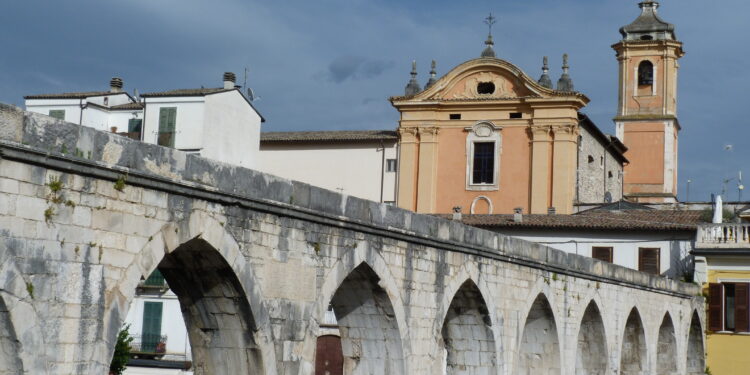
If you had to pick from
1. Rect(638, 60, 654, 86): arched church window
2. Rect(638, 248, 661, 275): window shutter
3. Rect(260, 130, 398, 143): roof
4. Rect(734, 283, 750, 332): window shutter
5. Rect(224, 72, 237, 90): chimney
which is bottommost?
Rect(734, 283, 750, 332): window shutter

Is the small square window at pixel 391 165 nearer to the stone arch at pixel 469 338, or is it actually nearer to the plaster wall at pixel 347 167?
the plaster wall at pixel 347 167

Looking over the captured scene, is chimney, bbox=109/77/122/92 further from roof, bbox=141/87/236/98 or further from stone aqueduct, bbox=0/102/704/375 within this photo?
stone aqueduct, bbox=0/102/704/375

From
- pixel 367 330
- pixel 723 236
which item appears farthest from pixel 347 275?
pixel 723 236

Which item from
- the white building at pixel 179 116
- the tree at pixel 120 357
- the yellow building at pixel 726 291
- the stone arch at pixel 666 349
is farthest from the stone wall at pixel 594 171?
the tree at pixel 120 357

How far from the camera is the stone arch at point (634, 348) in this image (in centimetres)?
2741

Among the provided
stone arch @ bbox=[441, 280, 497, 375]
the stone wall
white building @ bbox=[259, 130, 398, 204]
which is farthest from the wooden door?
stone arch @ bbox=[441, 280, 497, 375]

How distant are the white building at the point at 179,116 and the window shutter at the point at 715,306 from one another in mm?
15809

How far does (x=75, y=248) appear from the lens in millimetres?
10141

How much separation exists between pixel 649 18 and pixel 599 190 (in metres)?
13.0

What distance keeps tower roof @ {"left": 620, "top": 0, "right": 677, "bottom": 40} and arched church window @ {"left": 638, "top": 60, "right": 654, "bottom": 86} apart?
128cm

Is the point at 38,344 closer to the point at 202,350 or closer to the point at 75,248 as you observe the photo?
the point at 75,248

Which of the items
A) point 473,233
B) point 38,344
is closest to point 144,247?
point 38,344

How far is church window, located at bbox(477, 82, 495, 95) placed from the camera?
133 ft

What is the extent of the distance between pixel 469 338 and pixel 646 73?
35522mm
